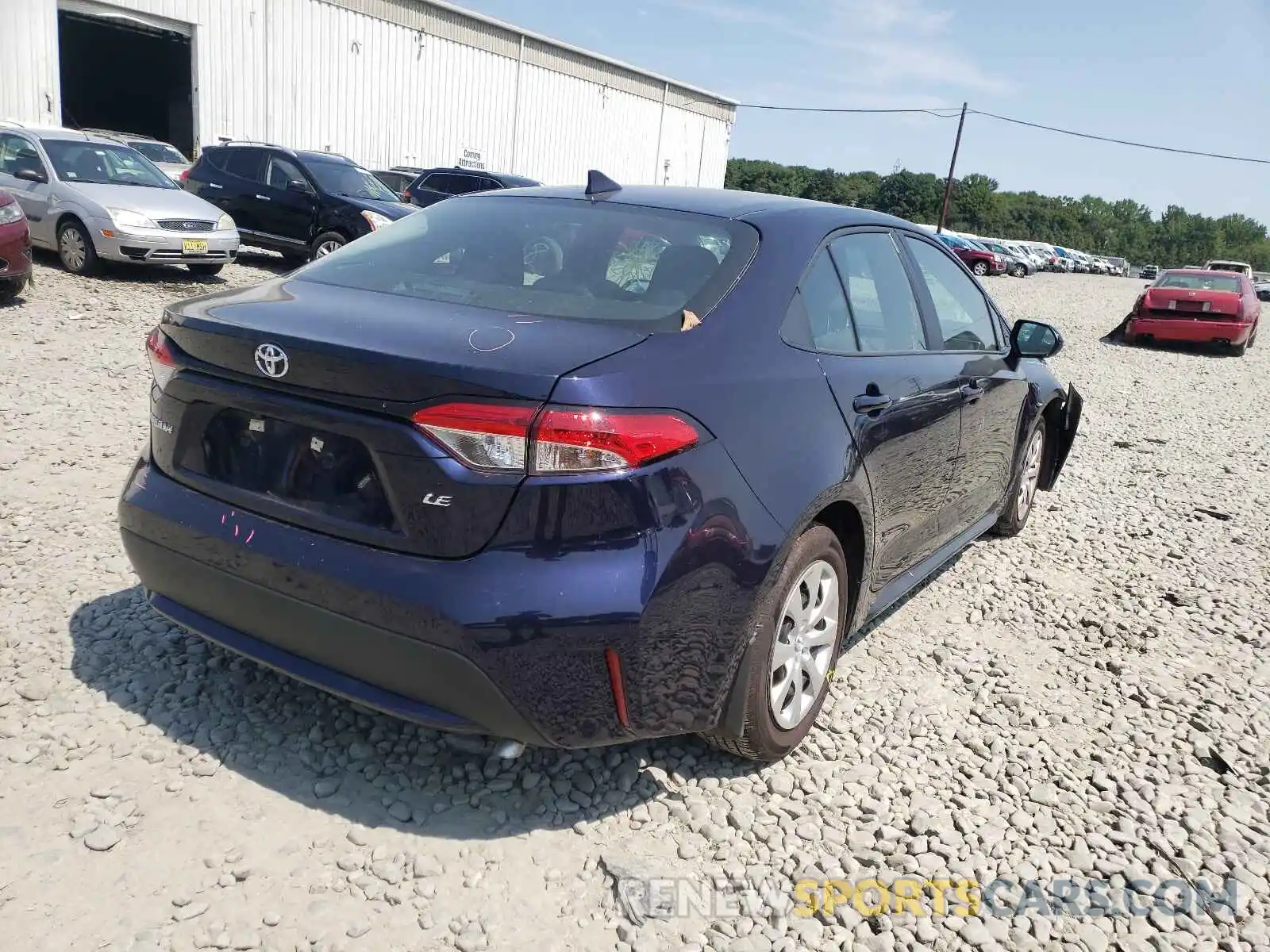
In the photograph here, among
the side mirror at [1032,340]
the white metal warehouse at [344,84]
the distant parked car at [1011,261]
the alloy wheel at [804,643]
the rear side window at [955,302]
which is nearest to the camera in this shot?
the alloy wheel at [804,643]

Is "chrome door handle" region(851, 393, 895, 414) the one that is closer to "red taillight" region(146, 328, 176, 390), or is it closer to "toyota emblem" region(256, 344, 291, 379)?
"toyota emblem" region(256, 344, 291, 379)

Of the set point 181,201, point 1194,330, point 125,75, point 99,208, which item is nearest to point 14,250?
point 99,208

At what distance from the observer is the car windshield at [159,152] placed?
57.0 feet

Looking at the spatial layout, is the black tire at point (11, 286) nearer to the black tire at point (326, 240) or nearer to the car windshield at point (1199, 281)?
the black tire at point (326, 240)

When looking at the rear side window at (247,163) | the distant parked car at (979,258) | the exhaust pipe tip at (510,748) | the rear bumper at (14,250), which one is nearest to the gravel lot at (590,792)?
the exhaust pipe tip at (510,748)

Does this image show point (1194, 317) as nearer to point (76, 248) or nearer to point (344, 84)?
point (76, 248)

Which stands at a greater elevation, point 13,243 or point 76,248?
point 13,243

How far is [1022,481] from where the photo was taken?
5.23 m

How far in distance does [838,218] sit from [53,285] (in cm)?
941

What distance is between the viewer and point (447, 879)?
2369 millimetres

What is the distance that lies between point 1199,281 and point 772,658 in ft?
58.5

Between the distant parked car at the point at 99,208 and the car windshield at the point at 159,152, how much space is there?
616 cm

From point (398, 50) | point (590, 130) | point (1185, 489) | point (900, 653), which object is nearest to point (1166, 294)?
point (1185, 489)

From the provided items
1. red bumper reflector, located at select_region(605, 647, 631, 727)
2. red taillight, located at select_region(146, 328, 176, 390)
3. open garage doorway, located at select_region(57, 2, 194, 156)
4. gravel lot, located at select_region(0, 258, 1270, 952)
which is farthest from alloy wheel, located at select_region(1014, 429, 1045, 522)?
open garage doorway, located at select_region(57, 2, 194, 156)
